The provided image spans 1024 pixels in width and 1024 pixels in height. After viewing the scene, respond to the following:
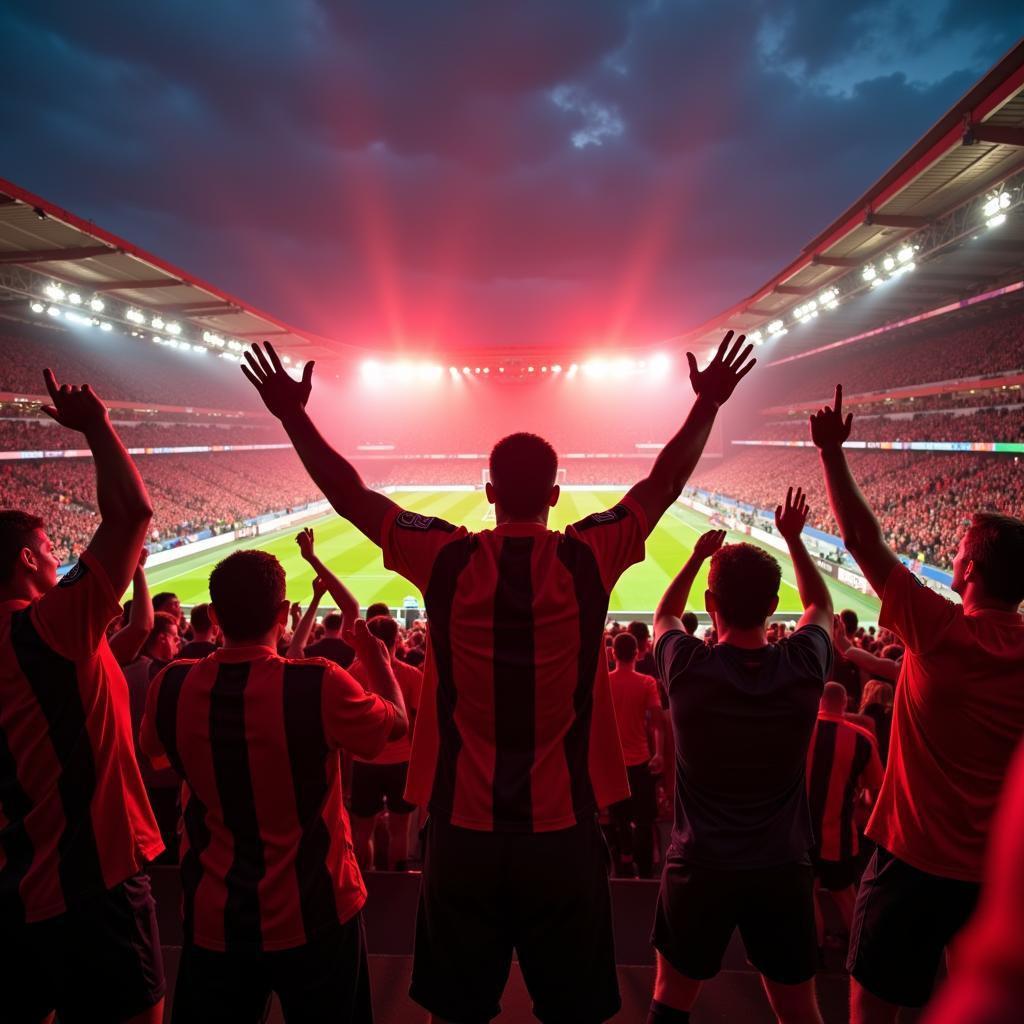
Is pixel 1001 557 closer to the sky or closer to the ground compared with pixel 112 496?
closer to the ground

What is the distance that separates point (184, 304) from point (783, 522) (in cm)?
3792

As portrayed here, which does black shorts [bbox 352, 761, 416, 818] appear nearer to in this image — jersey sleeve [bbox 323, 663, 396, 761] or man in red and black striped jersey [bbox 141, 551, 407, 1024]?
man in red and black striped jersey [bbox 141, 551, 407, 1024]

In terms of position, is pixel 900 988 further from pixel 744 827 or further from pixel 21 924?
pixel 21 924

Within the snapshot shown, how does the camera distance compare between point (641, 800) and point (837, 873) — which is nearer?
point (837, 873)

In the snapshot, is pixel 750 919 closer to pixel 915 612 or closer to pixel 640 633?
pixel 915 612

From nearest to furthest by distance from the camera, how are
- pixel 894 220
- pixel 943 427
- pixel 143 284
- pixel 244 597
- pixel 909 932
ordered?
pixel 244 597 < pixel 909 932 < pixel 894 220 < pixel 143 284 < pixel 943 427

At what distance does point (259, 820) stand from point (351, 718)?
0.49 meters

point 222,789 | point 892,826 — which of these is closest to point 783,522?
point 892,826

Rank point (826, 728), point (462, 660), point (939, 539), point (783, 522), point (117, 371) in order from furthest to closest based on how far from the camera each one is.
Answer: point (117, 371) < point (939, 539) < point (826, 728) < point (783, 522) < point (462, 660)

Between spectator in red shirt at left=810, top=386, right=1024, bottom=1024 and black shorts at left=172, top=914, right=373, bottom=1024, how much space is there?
2.07 m

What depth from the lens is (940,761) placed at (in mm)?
2488

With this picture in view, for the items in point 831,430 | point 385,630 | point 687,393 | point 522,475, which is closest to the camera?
point 522,475

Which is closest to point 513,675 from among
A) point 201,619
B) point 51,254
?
point 201,619

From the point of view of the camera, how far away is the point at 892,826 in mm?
2576
